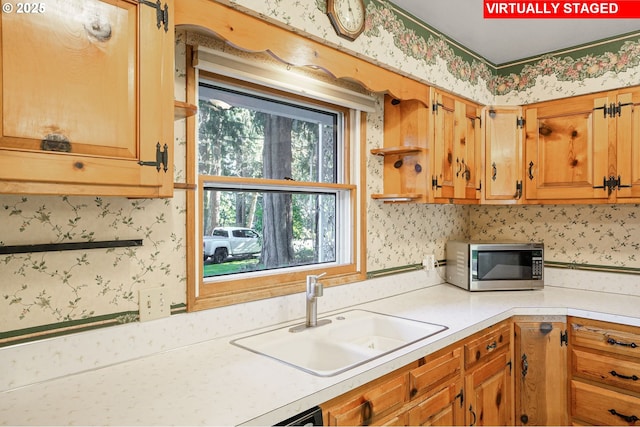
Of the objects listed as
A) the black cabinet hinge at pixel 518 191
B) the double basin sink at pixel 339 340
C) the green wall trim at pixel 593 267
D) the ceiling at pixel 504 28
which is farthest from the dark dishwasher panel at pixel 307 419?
the green wall trim at pixel 593 267

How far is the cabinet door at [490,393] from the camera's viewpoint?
6.66 ft

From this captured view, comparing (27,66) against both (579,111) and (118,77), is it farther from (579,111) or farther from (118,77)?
(579,111)

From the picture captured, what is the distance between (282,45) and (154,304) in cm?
113

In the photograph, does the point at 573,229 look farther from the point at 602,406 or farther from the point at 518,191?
the point at 602,406

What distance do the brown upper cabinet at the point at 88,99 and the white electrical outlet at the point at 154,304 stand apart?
0.49m

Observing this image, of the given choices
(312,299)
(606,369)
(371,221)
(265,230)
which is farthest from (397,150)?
(606,369)

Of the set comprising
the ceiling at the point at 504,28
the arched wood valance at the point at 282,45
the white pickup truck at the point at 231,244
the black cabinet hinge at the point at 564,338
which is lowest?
the black cabinet hinge at the point at 564,338

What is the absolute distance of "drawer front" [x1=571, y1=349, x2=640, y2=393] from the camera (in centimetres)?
217

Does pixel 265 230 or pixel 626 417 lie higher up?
pixel 265 230

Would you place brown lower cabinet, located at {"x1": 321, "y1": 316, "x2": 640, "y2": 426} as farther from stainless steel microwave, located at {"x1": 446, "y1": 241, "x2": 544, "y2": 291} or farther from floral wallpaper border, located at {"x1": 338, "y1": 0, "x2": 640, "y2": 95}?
floral wallpaper border, located at {"x1": 338, "y1": 0, "x2": 640, "y2": 95}

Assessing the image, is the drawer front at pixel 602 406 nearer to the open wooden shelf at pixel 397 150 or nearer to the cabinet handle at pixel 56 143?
the open wooden shelf at pixel 397 150

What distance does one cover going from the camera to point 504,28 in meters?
2.54

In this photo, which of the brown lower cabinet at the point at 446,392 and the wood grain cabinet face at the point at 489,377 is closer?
the brown lower cabinet at the point at 446,392

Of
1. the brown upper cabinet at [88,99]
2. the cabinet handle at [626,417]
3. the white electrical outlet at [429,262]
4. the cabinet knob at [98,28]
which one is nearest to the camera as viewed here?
the brown upper cabinet at [88,99]
